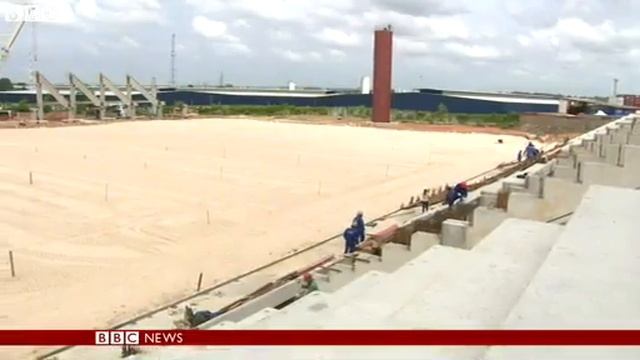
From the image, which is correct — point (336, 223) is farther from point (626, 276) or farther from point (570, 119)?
point (570, 119)

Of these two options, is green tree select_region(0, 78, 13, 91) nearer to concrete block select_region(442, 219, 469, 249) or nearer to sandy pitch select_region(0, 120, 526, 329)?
sandy pitch select_region(0, 120, 526, 329)

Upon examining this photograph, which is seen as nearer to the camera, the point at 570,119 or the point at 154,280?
the point at 154,280

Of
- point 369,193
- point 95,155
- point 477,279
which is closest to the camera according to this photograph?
point 477,279

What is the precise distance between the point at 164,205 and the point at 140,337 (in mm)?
14044

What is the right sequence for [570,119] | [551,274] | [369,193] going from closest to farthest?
[551,274] → [369,193] → [570,119]

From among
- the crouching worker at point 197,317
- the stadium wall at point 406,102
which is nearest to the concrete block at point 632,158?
the crouching worker at point 197,317

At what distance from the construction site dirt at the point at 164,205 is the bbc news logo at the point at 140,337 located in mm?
5545

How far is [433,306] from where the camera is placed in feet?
14.0

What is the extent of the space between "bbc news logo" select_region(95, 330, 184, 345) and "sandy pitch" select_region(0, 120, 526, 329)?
6097 millimetres

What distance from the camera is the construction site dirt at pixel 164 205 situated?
9.54m

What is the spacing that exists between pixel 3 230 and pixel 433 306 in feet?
37.8

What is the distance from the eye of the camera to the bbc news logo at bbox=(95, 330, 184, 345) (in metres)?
2.30

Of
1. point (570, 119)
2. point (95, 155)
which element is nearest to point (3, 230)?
point (95, 155)

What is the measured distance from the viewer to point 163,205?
52.6 feet
